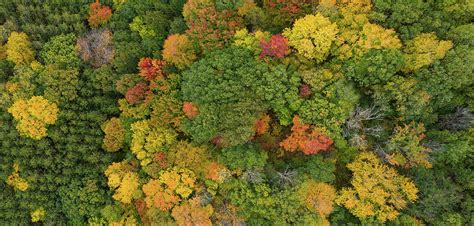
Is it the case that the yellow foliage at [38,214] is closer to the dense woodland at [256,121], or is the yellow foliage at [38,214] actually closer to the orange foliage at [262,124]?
the dense woodland at [256,121]

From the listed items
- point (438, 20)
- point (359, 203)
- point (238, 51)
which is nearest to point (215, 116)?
point (238, 51)

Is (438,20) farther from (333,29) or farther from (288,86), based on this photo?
(288,86)

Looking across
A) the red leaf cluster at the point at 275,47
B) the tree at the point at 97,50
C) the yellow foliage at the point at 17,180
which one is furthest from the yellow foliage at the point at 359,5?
the yellow foliage at the point at 17,180

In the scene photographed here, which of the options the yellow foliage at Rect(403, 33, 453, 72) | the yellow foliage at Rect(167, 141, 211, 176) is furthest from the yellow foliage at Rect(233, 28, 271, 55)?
the yellow foliage at Rect(403, 33, 453, 72)

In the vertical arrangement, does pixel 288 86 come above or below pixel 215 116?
above

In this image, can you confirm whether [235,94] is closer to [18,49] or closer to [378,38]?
[378,38]

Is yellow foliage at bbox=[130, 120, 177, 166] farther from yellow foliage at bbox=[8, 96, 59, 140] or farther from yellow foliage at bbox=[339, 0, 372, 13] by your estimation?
yellow foliage at bbox=[339, 0, 372, 13]
